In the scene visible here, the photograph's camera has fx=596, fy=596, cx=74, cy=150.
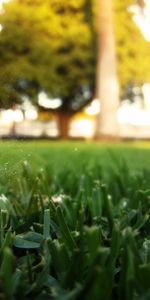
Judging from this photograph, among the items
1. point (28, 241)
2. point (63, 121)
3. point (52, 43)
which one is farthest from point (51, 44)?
point (28, 241)

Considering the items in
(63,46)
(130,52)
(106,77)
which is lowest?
(106,77)

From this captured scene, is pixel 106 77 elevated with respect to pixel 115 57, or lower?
lower

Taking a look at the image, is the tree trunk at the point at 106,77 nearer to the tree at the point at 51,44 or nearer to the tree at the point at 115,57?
the tree at the point at 115,57

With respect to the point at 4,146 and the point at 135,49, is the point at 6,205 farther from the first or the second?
the point at 135,49

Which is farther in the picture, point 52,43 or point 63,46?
point 63,46

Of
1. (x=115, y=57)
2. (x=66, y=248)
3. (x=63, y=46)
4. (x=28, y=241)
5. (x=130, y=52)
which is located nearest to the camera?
(x=66, y=248)

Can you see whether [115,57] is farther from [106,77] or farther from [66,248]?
[66,248]

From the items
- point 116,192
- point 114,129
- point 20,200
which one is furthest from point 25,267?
point 114,129

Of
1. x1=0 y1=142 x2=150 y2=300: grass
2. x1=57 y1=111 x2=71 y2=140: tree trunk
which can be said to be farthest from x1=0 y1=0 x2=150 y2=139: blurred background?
x1=0 y1=142 x2=150 y2=300: grass
